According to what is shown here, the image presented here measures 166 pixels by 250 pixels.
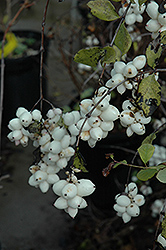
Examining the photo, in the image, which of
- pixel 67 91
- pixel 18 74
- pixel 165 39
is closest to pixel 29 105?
pixel 18 74

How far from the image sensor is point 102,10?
21.2 inches

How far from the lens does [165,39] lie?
1.69 ft

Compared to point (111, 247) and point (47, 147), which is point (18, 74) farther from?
point (47, 147)

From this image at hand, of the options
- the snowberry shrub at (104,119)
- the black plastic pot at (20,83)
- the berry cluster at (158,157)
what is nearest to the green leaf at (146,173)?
the snowberry shrub at (104,119)

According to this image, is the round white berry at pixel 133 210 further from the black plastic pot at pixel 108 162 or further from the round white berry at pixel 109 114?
the black plastic pot at pixel 108 162

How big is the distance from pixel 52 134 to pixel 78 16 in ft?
7.00

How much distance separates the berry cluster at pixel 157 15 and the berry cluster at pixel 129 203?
307 millimetres

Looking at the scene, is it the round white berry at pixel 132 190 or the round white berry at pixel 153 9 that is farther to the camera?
the round white berry at pixel 132 190

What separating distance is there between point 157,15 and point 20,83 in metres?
1.42

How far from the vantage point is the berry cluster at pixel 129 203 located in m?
0.64

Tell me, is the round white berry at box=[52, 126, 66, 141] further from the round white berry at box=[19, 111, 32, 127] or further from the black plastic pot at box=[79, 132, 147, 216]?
the black plastic pot at box=[79, 132, 147, 216]

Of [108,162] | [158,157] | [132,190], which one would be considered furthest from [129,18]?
[108,162]

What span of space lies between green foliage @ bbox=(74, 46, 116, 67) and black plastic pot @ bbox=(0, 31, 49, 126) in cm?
136

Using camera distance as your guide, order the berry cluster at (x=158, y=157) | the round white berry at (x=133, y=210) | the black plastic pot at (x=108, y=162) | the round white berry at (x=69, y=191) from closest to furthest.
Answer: the round white berry at (x=69, y=191), the round white berry at (x=133, y=210), the berry cluster at (x=158, y=157), the black plastic pot at (x=108, y=162)
